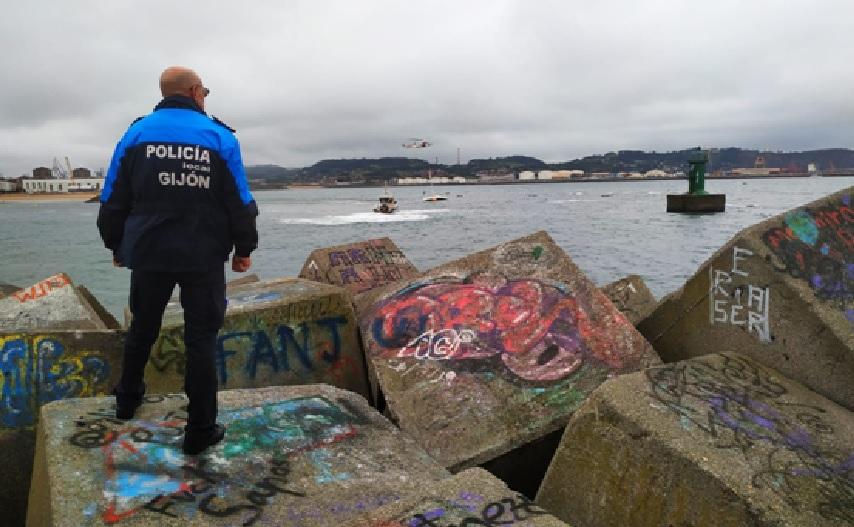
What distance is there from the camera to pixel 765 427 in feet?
9.45

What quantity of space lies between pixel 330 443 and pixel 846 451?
2254mm

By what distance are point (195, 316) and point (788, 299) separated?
9.93 feet

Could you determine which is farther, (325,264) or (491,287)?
(325,264)

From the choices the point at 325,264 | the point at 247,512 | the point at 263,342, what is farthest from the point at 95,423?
the point at 325,264

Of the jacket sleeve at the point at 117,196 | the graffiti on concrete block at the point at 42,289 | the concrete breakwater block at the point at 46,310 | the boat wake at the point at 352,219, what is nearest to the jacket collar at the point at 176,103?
the jacket sleeve at the point at 117,196

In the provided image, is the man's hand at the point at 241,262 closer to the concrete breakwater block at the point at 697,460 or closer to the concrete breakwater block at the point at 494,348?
the concrete breakwater block at the point at 494,348

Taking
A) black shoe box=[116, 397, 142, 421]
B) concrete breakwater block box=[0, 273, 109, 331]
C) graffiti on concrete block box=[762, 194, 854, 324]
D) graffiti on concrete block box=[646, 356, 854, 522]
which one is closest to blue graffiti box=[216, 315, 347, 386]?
black shoe box=[116, 397, 142, 421]

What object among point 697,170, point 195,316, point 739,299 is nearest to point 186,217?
point 195,316

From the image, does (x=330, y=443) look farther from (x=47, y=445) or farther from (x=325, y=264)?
(x=325, y=264)

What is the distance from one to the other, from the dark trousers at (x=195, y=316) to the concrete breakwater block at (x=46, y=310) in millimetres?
2592

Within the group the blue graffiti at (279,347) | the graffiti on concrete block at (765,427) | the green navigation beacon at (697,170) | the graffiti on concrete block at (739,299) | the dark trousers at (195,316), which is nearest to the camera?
the graffiti on concrete block at (765,427)

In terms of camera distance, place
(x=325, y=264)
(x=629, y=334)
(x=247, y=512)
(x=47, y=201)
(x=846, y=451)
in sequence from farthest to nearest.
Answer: (x=47, y=201) → (x=325, y=264) → (x=629, y=334) → (x=846, y=451) → (x=247, y=512)

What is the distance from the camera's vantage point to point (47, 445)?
2625mm

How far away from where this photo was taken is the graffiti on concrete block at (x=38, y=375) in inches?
145
